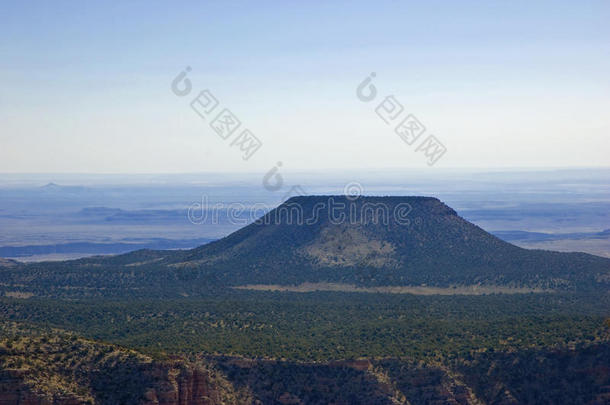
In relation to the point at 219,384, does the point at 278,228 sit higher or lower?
higher

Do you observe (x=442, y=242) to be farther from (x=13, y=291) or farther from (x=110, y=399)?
(x=110, y=399)

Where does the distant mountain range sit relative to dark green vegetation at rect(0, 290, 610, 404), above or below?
above

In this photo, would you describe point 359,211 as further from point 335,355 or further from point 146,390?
point 146,390

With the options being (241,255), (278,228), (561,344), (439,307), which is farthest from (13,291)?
(561,344)

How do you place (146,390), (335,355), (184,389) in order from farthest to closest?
(335,355)
(184,389)
(146,390)

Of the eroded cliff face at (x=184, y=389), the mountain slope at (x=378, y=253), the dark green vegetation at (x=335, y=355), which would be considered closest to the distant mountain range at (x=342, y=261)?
the mountain slope at (x=378, y=253)

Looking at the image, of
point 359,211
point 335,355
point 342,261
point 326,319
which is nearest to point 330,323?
point 326,319

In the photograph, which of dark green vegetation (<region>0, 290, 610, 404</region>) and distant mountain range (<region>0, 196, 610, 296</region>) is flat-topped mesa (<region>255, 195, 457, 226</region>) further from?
dark green vegetation (<region>0, 290, 610, 404</region>)

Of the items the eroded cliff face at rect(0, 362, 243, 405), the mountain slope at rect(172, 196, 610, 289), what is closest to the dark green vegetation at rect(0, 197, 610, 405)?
the eroded cliff face at rect(0, 362, 243, 405)
